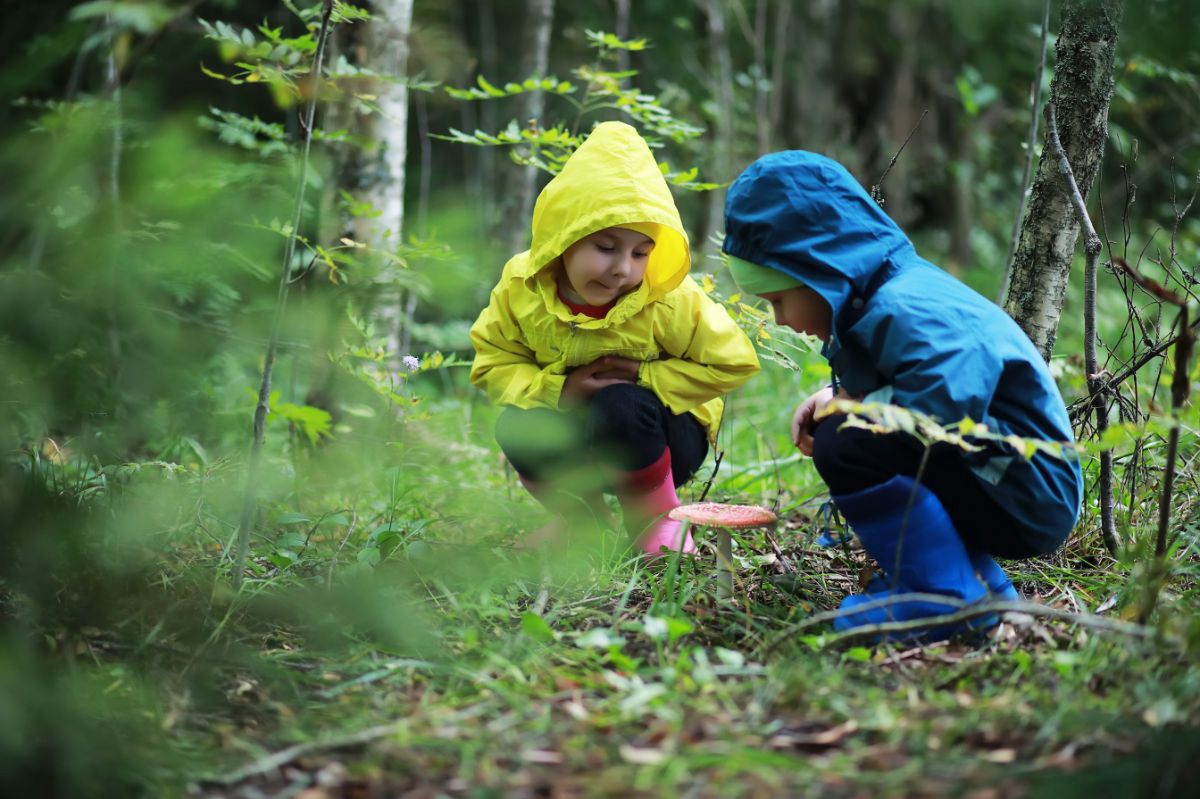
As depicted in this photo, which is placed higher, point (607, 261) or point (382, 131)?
point (382, 131)

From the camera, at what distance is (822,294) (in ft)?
7.43

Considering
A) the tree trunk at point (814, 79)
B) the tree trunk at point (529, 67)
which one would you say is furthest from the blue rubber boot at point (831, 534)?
the tree trunk at point (814, 79)

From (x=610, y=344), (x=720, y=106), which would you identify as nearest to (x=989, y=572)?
(x=610, y=344)

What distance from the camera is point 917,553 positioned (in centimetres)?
219

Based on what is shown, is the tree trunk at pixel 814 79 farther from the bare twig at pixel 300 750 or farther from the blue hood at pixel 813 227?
the bare twig at pixel 300 750

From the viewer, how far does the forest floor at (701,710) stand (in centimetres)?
157

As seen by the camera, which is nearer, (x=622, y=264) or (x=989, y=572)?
(x=989, y=572)

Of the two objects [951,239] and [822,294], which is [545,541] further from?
[951,239]

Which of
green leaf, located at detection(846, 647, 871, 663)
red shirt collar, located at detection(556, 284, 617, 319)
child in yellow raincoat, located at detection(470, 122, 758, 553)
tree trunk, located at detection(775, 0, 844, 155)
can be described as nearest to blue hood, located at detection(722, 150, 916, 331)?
child in yellow raincoat, located at detection(470, 122, 758, 553)

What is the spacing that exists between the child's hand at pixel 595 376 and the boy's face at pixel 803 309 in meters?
0.54

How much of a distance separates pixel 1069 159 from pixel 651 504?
146 centimetres

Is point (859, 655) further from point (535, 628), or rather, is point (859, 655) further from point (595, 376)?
point (595, 376)

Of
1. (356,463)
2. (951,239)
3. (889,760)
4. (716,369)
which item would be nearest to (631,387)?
(716,369)

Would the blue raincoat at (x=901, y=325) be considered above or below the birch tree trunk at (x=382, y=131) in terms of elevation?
below
